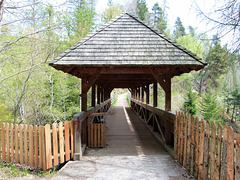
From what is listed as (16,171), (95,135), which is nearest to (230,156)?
(95,135)

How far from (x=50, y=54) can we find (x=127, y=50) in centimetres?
383

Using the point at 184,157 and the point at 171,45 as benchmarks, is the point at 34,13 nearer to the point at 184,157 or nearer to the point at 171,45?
the point at 171,45

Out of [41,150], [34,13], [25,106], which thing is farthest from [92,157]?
[25,106]

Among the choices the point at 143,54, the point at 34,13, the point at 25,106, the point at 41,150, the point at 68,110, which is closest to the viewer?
the point at 41,150

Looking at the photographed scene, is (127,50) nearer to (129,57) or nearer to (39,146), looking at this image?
(129,57)

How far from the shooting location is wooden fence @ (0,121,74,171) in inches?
156

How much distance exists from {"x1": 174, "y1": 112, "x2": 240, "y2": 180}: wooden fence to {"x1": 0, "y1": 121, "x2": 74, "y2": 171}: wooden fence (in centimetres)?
264

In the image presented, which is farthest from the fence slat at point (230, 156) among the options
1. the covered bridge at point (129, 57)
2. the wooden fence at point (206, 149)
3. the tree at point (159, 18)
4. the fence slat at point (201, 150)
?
the tree at point (159, 18)

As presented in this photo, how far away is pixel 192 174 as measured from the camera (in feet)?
11.8

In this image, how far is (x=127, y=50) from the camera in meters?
5.34

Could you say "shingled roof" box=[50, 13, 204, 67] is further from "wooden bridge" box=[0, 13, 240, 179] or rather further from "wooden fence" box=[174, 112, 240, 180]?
"wooden fence" box=[174, 112, 240, 180]

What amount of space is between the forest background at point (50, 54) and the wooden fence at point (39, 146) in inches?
92.4

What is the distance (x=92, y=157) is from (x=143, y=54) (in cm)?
311

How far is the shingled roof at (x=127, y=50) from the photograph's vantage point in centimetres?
484
